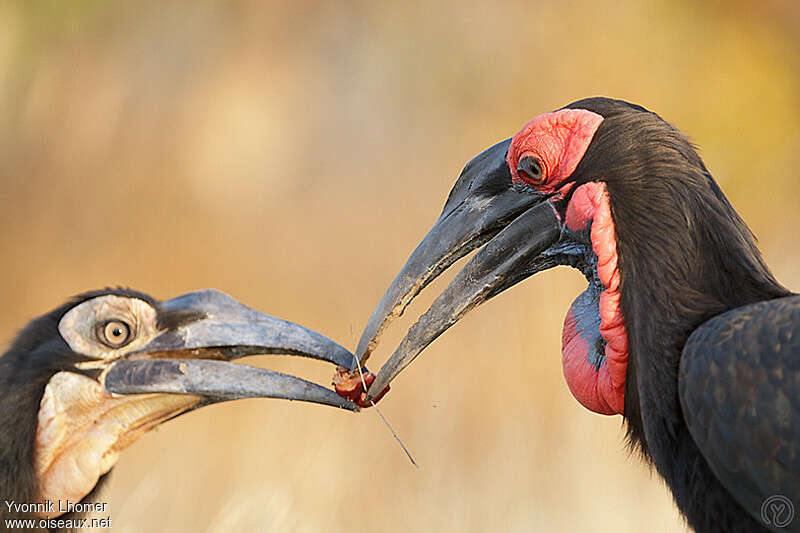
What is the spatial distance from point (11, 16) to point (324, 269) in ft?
8.94

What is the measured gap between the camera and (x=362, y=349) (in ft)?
7.26

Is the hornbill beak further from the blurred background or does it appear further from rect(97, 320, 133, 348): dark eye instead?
the blurred background

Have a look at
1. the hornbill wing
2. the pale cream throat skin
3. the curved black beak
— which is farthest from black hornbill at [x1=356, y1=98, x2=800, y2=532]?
the pale cream throat skin

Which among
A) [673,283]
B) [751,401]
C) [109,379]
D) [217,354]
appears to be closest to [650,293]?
[673,283]

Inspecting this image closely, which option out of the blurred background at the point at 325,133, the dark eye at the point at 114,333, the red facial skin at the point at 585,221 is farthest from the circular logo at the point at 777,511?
the blurred background at the point at 325,133

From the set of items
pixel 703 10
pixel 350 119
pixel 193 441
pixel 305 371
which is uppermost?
pixel 703 10

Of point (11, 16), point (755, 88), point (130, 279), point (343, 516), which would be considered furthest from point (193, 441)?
point (755, 88)

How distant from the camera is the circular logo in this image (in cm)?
171

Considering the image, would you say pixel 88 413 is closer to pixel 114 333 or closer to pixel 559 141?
pixel 114 333

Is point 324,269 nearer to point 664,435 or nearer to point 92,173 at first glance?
point 92,173

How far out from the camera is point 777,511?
1731 mm

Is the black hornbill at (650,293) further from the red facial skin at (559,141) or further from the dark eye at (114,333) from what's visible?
the dark eye at (114,333)

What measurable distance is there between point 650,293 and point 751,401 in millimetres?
306

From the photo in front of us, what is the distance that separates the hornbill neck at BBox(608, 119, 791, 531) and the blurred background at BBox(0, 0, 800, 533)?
3160mm
